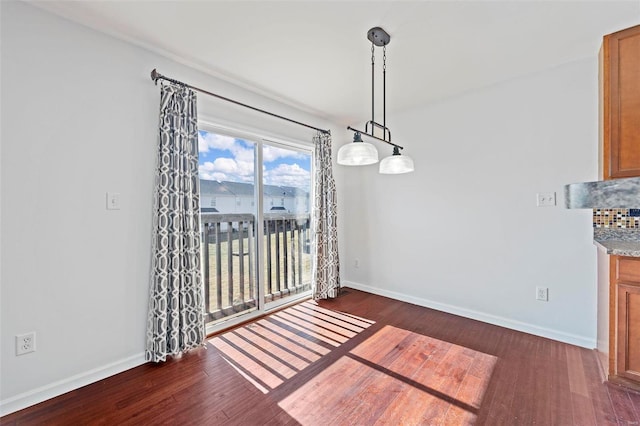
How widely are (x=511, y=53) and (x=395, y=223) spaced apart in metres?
2.05

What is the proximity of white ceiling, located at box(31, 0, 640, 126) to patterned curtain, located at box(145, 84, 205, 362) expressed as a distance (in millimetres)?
449

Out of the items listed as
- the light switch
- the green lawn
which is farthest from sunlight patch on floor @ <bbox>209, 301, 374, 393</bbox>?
the light switch

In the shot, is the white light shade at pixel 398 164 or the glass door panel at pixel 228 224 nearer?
the white light shade at pixel 398 164

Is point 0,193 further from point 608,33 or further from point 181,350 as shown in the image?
point 608,33

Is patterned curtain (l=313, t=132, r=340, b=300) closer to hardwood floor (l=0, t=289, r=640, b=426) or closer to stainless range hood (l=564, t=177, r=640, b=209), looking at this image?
hardwood floor (l=0, t=289, r=640, b=426)

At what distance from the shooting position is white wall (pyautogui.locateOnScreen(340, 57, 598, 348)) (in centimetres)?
236

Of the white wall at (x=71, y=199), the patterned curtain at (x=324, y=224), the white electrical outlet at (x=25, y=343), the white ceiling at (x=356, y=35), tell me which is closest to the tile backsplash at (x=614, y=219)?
the white ceiling at (x=356, y=35)

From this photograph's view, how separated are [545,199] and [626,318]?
1101 millimetres

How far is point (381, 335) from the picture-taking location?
102 inches

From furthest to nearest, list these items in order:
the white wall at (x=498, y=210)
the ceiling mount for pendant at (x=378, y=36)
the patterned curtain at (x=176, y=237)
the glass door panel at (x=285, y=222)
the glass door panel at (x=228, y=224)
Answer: the glass door panel at (x=285, y=222) → the glass door panel at (x=228, y=224) → the white wall at (x=498, y=210) → the patterned curtain at (x=176, y=237) → the ceiling mount for pendant at (x=378, y=36)

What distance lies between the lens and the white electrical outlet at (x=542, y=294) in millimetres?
2518

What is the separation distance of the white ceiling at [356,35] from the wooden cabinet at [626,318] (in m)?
1.66

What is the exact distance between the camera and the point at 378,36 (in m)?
2.00

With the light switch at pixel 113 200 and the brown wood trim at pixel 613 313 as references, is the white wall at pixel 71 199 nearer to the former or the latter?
the light switch at pixel 113 200
